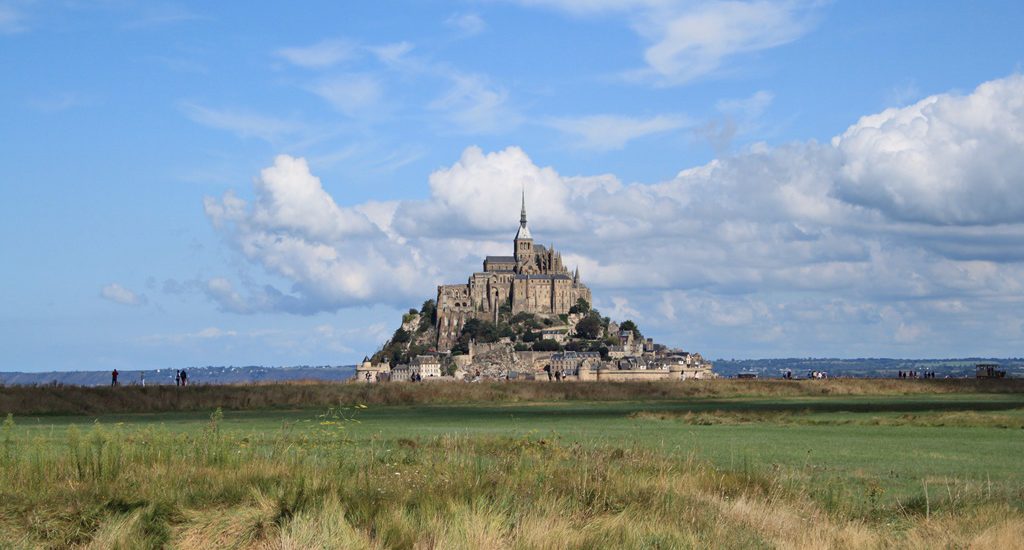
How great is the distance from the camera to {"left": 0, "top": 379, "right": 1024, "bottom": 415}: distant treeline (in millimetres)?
45594

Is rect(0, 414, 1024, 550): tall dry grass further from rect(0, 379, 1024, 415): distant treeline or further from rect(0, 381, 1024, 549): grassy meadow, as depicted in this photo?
rect(0, 379, 1024, 415): distant treeline

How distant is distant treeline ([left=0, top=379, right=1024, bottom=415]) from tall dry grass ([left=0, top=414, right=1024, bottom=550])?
25330 mm

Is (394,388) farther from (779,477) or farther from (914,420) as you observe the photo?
(779,477)

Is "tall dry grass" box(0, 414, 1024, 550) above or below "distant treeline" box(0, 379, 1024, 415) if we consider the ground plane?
below

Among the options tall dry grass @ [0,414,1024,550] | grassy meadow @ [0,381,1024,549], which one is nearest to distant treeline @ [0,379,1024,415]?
grassy meadow @ [0,381,1024,549]

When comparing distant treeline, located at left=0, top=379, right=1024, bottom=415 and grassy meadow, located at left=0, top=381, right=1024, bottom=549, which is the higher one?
distant treeline, located at left=0, top=379, right=1024, bottom=415

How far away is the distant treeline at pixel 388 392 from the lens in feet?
150

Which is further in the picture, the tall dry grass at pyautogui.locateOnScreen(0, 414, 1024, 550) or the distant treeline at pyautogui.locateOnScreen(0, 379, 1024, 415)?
the distant treeline at pyautogui.locateOnScreen(0, 379, 1024, 415)

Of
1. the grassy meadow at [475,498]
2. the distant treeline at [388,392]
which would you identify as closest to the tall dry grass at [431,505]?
the grassy meadow at [475,498]

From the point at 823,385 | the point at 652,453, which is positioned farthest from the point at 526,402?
the point at 652,453

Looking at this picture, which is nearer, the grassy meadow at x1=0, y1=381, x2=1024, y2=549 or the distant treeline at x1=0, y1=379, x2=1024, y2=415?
the grassy meadow at x1=0, y1=381, x2=1024, y2=549

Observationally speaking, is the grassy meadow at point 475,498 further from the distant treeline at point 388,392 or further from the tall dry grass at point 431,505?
the distant treeline at point 388,392

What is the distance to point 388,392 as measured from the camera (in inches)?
2197

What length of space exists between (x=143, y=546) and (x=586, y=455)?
7.56m
